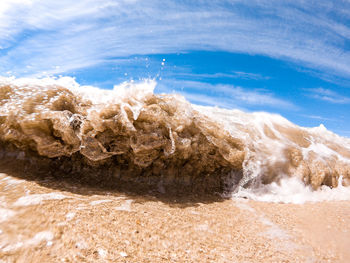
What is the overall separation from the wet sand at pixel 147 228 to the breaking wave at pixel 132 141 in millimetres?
459

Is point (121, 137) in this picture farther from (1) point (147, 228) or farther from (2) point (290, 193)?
(2) point (290, 193)

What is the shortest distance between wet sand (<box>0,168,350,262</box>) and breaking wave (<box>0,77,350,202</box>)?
46cm

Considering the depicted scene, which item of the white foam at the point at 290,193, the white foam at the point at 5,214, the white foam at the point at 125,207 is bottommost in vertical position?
the white foam at the point at 290,193

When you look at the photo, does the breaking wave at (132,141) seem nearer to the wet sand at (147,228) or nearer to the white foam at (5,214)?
the wet sand at (147,228)

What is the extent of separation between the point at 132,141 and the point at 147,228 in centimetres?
151

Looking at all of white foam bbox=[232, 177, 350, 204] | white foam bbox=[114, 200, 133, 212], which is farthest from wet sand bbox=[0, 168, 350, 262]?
white foam bbox=[232, 177, 350, 204]

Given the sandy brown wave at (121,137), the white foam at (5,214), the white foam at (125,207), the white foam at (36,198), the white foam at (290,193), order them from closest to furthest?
1. the white foam at (5,214)
2. the white foam at (36,198)
3. the white foam at (125,207)
4. the sandy brown wave at (121,137)
5. the white foam at (290,193)

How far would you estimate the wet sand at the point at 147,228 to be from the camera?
231 cm

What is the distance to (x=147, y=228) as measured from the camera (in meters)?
2.83

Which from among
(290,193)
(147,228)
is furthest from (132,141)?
(290,193)

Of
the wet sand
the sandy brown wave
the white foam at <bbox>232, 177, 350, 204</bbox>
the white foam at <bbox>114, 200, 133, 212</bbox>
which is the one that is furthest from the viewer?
the white foam at <bbox>232, 177, 350, 204</bbox>

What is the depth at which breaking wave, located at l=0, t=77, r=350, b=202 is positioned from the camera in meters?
3.75

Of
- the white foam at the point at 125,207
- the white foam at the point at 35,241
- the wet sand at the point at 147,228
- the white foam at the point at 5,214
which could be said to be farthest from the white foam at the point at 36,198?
the white foam at the point at 125,207

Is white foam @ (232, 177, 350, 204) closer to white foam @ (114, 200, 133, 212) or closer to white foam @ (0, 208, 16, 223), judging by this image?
white foam @ (114, 200, 133, 212)
